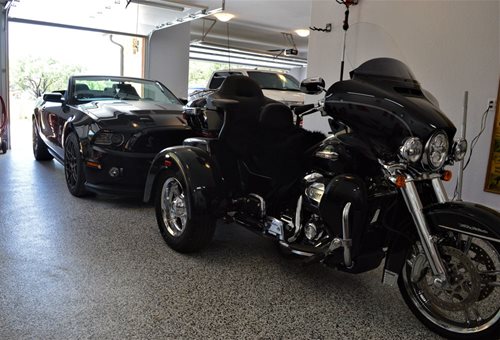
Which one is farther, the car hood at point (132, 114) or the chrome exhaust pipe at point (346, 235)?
the car hood at point (132, 114)

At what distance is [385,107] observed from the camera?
1994mm

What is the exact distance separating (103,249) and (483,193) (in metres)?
3.64

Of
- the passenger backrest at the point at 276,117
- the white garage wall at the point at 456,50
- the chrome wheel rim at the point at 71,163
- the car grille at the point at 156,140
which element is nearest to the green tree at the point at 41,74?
the chrome wheel rim at the point at 71,163

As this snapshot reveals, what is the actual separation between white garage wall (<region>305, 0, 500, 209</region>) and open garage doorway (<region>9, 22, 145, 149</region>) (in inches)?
251

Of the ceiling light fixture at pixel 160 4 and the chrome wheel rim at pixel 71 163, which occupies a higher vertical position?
the ceiling light fixture at pixel 160 4

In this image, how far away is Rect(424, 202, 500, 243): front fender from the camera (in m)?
1.79

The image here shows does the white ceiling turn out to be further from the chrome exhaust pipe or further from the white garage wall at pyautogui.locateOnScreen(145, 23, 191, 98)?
the chrome exhaust pipe

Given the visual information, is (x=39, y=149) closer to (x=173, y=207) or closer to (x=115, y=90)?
(x=115, y=90)

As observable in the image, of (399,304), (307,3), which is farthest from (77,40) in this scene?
(399,304)

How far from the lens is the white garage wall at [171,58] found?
33.5 ft

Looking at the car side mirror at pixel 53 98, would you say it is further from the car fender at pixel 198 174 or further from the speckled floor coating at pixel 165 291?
the car fender at pixel 198 174

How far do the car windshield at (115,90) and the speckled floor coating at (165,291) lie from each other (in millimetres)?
1862

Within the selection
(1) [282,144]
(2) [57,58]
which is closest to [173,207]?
(1) [282,144]

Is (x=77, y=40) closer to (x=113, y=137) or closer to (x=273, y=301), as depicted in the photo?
(x=113, y=137)
